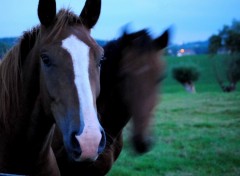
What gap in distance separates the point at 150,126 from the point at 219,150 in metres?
4.56

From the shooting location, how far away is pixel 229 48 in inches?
1342

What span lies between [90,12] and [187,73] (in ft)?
116

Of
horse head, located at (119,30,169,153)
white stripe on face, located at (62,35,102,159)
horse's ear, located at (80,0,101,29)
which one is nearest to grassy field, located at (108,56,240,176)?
horse head, located at (119,30,169,153)

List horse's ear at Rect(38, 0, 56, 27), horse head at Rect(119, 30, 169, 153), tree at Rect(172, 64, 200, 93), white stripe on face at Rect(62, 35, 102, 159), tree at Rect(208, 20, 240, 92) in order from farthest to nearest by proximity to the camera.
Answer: tree at Rect(172, 64, 200, 93)
tree at Rect(208, 20, 240, 92)
horse head at Rect(119, 30, 169, 153)
horse's ear at Rect(38, 0, 56, 27)
white stripe on face at Rect(62, 35, 102, 159)

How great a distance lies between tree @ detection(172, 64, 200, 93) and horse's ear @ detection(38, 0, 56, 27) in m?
35.0

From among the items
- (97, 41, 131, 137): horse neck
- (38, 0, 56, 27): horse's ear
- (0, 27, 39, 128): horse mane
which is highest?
(38, 0, 56, 27): horse's ear

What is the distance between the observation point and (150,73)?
332cm

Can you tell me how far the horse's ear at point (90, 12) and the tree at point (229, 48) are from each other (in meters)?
31.5

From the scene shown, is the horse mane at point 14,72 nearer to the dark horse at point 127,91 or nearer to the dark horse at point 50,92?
the dark horse at point 50,92

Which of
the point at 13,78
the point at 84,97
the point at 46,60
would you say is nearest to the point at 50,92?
the point at 46,60

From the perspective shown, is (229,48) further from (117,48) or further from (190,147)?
(117,48)

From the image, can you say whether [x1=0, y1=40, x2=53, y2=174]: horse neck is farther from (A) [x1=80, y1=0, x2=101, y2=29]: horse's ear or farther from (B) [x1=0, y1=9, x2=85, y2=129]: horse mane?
(A) [x1=80, y1=0, x2=101, y2=29]: horse's ear

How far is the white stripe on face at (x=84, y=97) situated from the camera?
2.12 m

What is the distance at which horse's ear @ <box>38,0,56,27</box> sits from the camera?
256cm
